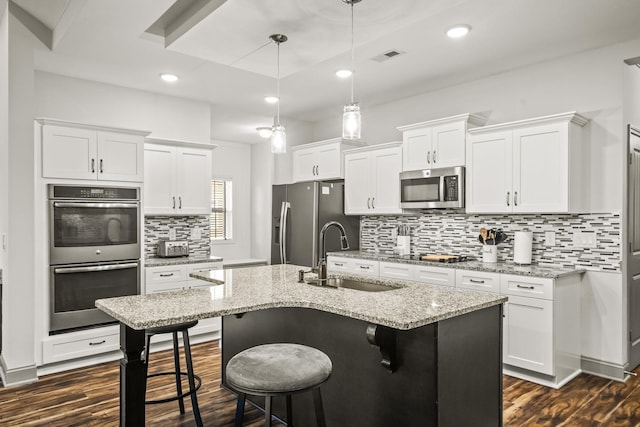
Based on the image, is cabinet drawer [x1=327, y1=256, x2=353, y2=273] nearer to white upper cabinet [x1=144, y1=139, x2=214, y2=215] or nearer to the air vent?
white upper cabinet [x1=144, y1=139, x2=214, y2=215]

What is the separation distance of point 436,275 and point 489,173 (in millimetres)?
1042

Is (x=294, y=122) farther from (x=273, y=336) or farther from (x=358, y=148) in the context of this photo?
(x=273, y=336)

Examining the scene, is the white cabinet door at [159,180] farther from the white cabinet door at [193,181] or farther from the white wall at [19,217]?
the white wall at [19,217]

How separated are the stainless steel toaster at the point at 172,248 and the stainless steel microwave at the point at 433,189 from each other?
2377 mm

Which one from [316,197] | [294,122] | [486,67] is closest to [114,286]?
[316,197]

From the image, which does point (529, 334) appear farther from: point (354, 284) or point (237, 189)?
point (237, 189)

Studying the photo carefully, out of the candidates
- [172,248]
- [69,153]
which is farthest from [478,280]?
[69,153]

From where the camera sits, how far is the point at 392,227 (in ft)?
17.1

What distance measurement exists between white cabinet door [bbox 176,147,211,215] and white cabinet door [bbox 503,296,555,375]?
3.24 meters

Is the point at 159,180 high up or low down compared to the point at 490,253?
up

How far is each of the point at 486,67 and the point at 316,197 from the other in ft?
7.46

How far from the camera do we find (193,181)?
482 cm

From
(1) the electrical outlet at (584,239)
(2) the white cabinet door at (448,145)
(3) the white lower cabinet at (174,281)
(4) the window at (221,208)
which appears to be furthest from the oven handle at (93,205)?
(1) the electrical outlet at (584,239)

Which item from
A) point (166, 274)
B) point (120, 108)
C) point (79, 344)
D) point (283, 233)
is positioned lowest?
point (79, 344)
